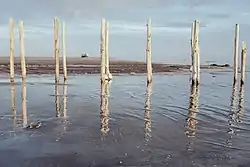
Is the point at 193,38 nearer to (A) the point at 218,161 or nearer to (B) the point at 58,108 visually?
(B) the point at 58,108

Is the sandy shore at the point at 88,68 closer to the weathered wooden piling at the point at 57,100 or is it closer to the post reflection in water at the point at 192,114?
the weathered wooden piling at the point at 57,100

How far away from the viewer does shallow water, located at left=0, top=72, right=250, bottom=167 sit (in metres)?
7.74

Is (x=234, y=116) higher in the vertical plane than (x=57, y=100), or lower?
lower

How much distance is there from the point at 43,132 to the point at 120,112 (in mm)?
4125

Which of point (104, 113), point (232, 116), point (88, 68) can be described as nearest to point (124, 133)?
point (104, 113)

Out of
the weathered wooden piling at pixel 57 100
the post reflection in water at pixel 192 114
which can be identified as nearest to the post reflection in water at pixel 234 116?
the post reflection in water at pixel 192 114

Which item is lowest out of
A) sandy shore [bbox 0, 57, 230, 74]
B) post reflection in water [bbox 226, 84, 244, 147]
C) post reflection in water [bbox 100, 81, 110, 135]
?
post reflection in water [bbox 226, 84, 244, 147]

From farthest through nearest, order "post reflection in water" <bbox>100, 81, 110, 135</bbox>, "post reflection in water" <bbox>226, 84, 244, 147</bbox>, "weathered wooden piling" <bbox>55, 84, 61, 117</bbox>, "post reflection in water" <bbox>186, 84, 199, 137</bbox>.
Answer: "weathered wooden piling" <bbox>55, 84, 61, 117</bbox>
"post reflection in water" <bbox>100, 81, 110, 135</bbox>
"post reflection in water" <bbox>186, 84, 199, 137</bbox>
"post reflection in water" <bbox>226, 84, 244, 147</bbox>

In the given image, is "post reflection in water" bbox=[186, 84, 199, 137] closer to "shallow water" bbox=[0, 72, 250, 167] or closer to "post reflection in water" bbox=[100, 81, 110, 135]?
"shallow water" bbox=[0, 72, 250, 167]

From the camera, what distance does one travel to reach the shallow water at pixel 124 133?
7738mm

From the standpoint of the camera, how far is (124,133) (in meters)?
10.1

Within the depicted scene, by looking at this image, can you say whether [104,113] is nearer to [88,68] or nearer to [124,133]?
[124,133]

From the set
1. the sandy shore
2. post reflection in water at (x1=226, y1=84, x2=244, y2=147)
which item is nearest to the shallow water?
post reflection in water at (x1=226, y1=84, x2=244, y2=147)

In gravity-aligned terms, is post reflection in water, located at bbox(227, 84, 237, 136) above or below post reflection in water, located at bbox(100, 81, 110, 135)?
below
